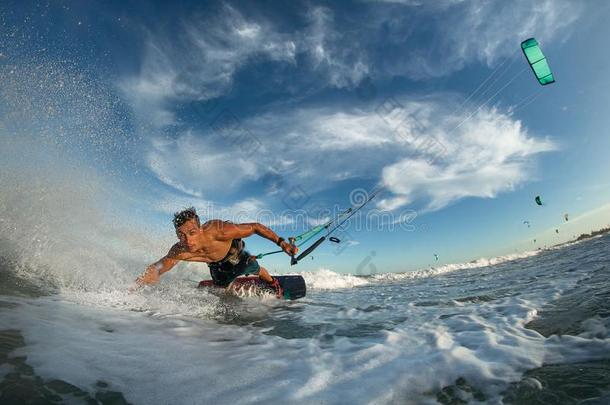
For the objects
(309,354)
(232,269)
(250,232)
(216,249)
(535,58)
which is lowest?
(309,354)

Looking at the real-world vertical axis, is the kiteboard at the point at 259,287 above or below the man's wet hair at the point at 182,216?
below

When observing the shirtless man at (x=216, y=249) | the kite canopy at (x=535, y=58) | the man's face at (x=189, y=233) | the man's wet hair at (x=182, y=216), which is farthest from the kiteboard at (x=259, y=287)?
the kite canopy at (x=535, y=58)

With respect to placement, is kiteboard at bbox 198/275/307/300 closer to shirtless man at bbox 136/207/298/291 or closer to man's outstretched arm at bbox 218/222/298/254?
shirtless man at bbox 136/207/298/291

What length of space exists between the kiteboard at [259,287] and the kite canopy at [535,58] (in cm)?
755

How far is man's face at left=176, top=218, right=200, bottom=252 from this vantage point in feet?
21.0

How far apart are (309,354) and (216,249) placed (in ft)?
15.0

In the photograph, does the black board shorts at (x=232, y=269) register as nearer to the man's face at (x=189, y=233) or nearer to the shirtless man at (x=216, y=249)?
the shirtless man at (x=216, y=249)

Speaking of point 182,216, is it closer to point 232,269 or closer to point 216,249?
point 216,249

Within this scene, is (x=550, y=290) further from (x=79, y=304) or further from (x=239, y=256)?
(x=79, y=304)

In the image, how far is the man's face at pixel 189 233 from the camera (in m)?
6.40

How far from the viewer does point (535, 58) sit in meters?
6.89

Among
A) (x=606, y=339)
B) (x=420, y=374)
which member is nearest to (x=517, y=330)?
(x=606, y=339)

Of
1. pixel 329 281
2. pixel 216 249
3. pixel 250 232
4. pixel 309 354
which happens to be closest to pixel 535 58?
pixel 250 232

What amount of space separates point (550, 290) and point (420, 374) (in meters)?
4.54
